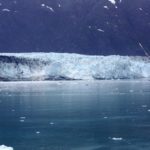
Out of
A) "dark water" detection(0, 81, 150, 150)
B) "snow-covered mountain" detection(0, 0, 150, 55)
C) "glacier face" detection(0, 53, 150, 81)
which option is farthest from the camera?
"snow-covered mountain" detection(0, 0, 150, 55)

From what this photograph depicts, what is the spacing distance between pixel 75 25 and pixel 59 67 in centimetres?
2239

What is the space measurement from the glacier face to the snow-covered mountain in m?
16.9

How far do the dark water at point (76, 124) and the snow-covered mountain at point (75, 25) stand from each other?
1390 inches

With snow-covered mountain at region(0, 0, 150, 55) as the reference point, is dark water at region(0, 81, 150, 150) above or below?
below

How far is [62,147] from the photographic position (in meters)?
10.1

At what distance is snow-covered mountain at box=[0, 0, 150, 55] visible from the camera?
55500 mm

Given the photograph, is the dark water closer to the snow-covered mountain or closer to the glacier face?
the glacier face

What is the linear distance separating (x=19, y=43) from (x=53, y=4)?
281 inches

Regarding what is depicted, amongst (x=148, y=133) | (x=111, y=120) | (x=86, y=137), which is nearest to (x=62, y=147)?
(x=86, y=137)

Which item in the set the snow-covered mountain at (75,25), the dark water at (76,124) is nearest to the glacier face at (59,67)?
the dark water at (76,124)

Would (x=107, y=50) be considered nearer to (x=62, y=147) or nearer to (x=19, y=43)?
(x=19, y=43)

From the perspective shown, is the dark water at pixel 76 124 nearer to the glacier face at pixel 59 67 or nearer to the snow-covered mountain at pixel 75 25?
the glacier face at pixel 59 67

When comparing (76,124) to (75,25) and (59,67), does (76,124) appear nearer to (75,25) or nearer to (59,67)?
(59,67)

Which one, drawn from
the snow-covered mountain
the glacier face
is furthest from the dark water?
the snow-covered mountain
